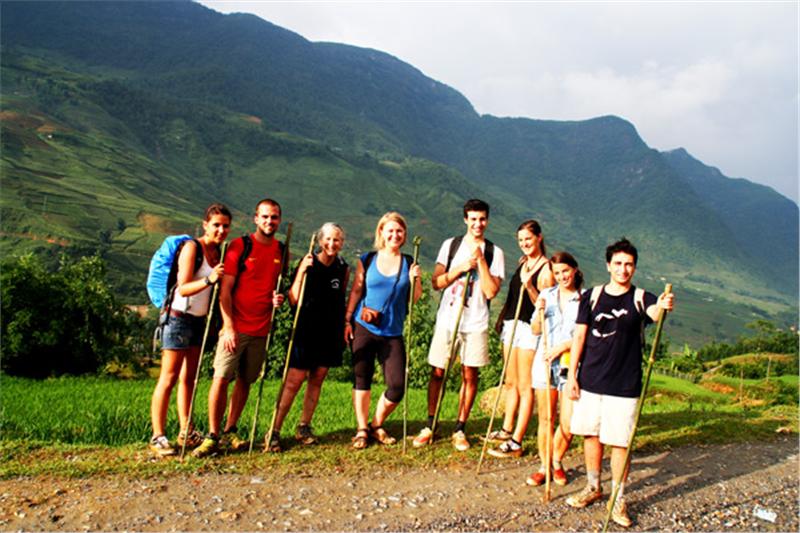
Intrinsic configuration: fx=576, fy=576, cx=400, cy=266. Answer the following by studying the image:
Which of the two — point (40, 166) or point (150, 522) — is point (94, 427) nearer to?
point (150, 522)

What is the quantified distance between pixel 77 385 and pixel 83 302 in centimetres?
650

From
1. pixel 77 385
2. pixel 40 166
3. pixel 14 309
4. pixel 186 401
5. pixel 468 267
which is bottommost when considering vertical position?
pixel 77 385

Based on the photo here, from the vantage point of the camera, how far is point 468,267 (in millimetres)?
6414

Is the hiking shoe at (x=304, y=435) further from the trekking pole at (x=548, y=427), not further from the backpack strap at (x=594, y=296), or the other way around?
the backpack strap at (x=594, y=296)

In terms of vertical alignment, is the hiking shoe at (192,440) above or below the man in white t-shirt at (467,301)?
below

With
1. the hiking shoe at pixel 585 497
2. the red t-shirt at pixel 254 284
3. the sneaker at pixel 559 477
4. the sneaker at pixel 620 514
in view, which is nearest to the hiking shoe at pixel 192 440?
the red t-shirt at pixel 254 284

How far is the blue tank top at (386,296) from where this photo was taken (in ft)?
21.4

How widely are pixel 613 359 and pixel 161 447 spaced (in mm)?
4632

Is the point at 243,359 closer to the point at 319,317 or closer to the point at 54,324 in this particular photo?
the point at 319,317

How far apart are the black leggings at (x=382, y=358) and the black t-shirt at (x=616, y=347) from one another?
85.3 inches

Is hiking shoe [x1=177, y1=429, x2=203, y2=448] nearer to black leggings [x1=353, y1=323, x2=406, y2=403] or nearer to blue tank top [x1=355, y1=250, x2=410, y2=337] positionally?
black leggings [x1=353, y1=323, x2=406, y2=403]

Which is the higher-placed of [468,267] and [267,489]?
[468,267]

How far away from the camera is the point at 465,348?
6.79 m

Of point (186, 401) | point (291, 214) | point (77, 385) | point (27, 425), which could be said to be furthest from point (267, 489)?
point (291, 214)
